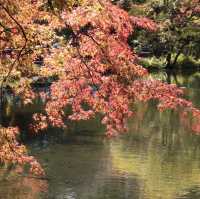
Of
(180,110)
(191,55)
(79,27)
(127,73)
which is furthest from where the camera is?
(191,55)

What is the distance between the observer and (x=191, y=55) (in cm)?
5500

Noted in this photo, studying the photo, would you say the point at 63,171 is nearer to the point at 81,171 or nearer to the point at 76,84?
the point at 81,171

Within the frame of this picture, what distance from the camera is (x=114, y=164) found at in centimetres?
1608

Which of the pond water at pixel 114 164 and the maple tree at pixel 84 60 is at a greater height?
the maple tree at pixel 84 60

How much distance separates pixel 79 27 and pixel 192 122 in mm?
13281

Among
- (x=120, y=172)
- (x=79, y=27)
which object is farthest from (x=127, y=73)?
(x=120, y=172)

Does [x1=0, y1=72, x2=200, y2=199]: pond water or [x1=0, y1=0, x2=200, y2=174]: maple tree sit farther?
[x1=0, y1=72, x2=200, y2=199]: pond water

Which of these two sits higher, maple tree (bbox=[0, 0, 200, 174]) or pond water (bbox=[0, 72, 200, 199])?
maple tree (bbox=[0, 0, 200, 174])

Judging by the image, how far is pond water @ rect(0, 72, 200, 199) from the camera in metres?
13.2

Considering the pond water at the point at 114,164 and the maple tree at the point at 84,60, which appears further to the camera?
the pond water at the point at 114,164

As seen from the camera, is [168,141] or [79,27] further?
[168,141]

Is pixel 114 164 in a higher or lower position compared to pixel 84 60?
lower

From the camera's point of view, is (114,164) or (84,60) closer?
(84,60)

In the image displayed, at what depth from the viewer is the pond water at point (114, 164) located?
13.2 metres
